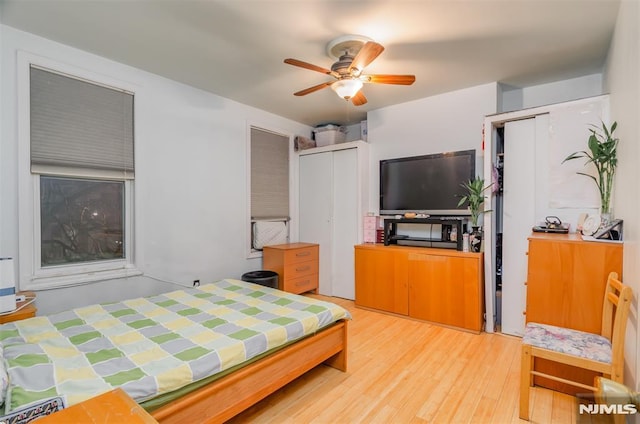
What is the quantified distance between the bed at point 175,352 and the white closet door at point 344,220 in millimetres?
1716

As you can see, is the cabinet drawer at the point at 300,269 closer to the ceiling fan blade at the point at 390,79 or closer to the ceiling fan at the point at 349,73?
the ceiling fan at the point at 349,73

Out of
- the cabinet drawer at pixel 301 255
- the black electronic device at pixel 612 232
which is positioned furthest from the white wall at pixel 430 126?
the black electronic device at pixel 612 232

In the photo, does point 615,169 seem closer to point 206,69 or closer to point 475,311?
point 475,311

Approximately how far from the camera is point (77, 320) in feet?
6.50

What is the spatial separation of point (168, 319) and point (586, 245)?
2.89 metres

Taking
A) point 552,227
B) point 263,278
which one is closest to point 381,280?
point 263,278

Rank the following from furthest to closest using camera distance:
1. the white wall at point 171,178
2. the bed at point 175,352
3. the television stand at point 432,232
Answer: the television stand at point 432,232 < the white wall at point 171,178 < the bed at point 175,352

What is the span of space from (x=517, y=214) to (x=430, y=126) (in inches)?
55.8

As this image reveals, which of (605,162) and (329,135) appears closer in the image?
(605,162)

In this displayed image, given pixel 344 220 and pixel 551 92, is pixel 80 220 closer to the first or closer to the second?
pixel 344 220

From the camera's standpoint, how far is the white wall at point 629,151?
1.44 metres

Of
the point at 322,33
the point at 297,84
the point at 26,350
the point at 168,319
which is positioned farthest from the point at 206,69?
the point at 26,350

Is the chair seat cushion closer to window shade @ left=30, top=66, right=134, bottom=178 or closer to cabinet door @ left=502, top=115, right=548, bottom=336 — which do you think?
cabinet door @ left=502, top=115, right=548, bottom=336

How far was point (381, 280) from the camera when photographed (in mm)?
3492
